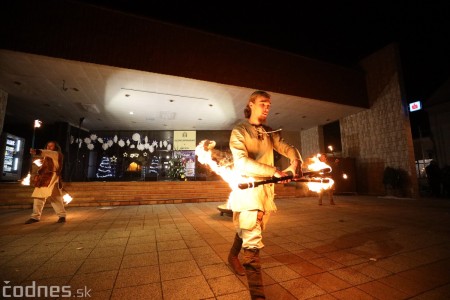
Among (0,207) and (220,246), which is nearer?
(220,246)

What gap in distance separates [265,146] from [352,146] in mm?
15733

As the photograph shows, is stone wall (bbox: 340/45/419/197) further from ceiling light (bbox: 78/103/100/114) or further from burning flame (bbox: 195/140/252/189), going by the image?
ceiling light (bbox: 78/103/100/114)

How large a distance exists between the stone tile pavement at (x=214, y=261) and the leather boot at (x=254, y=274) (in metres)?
0.38

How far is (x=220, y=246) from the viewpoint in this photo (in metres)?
4.04

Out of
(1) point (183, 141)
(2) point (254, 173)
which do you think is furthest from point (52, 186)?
(1) point (183, 141)

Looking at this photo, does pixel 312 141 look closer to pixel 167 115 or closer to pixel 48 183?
pixel 167 115

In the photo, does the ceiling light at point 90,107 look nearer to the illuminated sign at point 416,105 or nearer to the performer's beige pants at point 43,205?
the performer's beige pants at point 43,205

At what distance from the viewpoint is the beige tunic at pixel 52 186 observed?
6.09 meters

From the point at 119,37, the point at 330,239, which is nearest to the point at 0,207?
the point at 119,37

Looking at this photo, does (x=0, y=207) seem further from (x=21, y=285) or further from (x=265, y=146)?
(x=265, y=146)

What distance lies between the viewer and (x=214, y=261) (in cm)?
332

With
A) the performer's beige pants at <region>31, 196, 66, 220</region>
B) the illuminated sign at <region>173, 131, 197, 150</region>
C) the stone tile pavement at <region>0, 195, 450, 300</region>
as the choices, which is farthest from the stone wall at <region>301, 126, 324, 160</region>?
the performer's beige pants at <region>31, 196, 66, 220</region>

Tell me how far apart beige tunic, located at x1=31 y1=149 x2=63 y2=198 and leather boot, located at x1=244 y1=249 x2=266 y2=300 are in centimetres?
678

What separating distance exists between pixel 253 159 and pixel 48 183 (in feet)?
22.1
